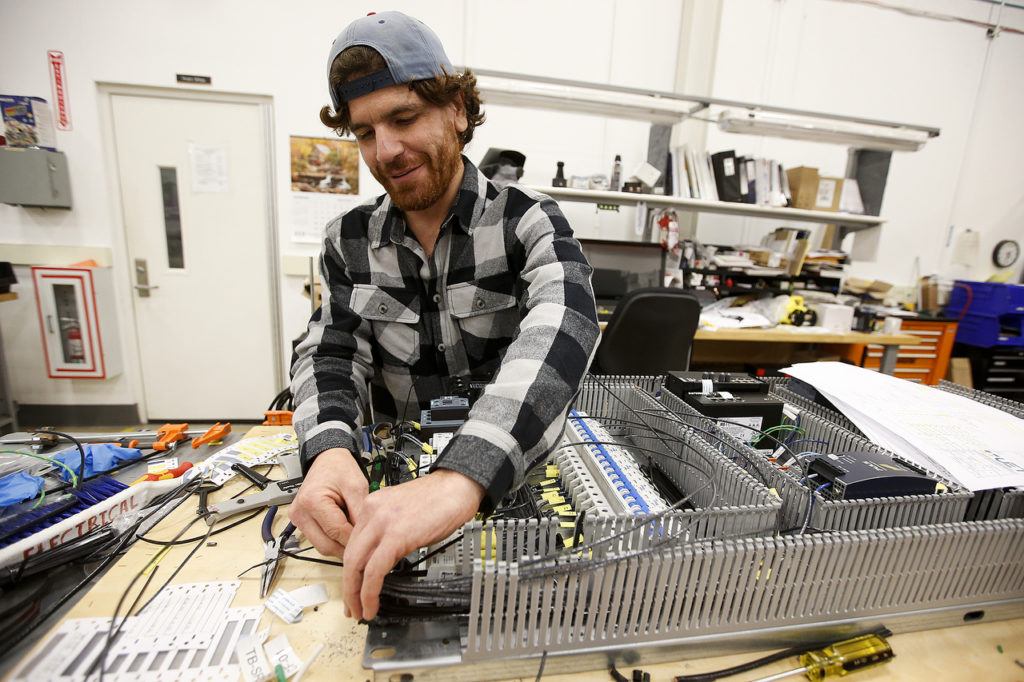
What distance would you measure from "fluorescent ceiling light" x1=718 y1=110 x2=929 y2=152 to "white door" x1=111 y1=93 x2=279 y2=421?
2823 millimetres

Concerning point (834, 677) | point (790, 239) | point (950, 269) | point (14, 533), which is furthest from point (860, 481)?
Answer: point (950, 269)

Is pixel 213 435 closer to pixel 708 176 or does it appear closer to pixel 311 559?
pixel 311 559

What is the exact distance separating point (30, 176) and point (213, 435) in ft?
8.75

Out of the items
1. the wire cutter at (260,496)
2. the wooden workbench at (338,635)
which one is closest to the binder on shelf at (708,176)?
the wooden workbench at (338,635)

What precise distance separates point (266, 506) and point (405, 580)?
398 mm

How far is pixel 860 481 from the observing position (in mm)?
588

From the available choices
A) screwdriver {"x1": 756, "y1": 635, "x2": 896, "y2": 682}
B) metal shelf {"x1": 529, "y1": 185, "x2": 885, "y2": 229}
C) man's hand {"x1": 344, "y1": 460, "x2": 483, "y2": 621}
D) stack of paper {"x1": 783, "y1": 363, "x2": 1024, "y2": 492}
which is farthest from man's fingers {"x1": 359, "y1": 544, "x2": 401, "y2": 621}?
metal shelf {"x1": 529, "y1": 185, "x2": 885, "y2": 229}

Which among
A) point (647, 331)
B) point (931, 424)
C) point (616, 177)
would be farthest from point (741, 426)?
point (616, 177)

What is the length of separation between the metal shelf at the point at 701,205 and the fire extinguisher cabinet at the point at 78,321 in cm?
267

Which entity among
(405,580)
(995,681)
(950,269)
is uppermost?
(950,269)

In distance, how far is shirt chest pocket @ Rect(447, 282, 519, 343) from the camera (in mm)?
981

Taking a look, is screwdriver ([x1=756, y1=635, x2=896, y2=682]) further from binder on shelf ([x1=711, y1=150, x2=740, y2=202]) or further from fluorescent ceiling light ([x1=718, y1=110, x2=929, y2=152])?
binder on shelf ([x1=711, y1=150, x2=740, y2=202])

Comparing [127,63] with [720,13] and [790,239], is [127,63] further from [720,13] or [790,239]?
[790,239]

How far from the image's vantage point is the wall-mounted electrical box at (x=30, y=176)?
2332 millimetres
